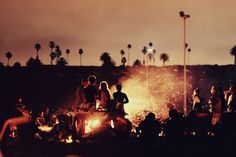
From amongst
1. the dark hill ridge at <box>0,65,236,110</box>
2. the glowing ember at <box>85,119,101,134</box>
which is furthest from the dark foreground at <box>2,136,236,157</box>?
the dark hill ridge at <box>0,65,236,110</box>

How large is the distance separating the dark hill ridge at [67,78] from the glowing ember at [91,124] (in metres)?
60.5

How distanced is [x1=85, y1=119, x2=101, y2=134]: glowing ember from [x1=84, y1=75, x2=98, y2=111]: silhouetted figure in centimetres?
41

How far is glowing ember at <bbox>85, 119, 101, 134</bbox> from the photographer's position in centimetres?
1670

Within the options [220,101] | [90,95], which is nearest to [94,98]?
[90,95]

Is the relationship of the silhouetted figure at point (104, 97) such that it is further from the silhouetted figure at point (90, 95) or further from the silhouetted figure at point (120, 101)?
the silhouetted figure at point (120, 101)

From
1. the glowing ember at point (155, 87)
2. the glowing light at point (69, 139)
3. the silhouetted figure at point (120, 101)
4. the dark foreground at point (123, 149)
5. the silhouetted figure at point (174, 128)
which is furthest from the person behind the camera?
the glowing ember at point (155, 87)

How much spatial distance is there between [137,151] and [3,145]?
21.5 ft

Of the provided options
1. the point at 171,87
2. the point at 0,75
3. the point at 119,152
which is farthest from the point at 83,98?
the point at 0,75

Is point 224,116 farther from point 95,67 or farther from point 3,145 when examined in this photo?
point 95,67

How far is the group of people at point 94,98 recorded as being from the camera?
1653cm

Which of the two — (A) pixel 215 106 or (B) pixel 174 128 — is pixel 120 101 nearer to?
(A) pixel 215 106

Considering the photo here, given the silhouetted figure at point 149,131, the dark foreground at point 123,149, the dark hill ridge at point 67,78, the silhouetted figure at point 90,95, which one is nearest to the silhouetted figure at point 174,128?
the dark foreground at point 123,149

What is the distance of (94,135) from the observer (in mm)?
16719

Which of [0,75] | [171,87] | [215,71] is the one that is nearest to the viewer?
[171,87]
